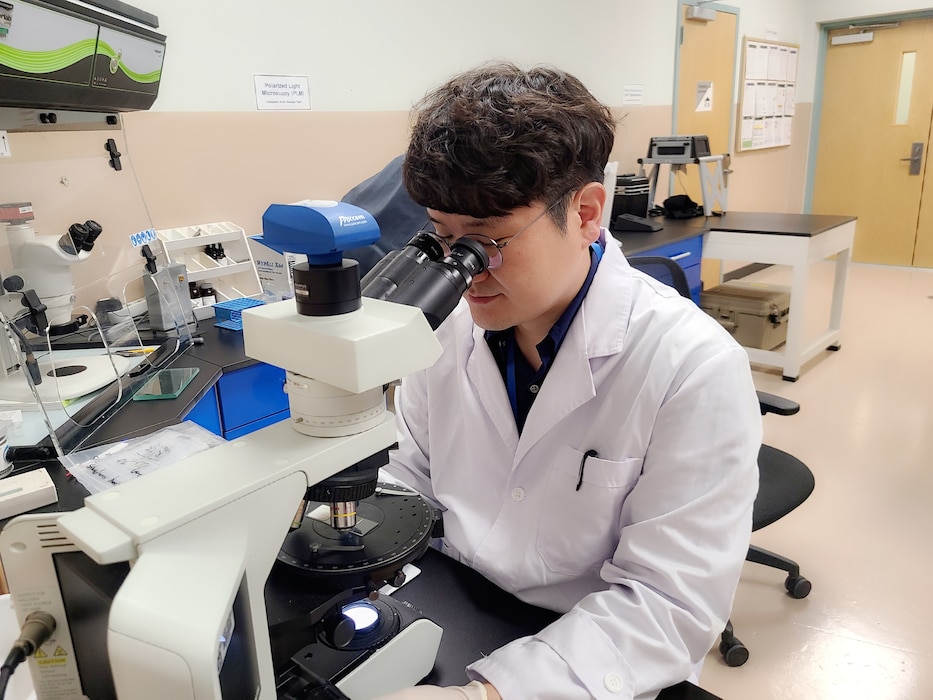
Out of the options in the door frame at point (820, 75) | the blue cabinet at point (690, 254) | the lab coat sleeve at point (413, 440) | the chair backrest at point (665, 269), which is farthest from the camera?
the door frame at point (820, 75)

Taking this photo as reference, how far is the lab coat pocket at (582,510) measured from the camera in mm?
925

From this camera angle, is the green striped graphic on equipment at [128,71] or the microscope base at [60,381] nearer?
the microscope base at [60,381]

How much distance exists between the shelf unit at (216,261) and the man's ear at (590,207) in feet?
5.17

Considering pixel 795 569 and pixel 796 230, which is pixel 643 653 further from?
pixel 796 230

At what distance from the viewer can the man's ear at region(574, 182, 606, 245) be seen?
36.6 inches

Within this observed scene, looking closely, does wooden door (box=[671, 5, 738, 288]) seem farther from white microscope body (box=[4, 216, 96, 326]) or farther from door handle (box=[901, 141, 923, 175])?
white microscope body (box=[4, 216, 96, 326])

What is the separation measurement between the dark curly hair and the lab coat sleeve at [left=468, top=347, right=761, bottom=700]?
33 centimetres

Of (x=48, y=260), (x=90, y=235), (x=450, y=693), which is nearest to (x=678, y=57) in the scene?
(x=90, y=235)

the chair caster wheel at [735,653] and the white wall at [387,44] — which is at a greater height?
the white wall at [387,44]

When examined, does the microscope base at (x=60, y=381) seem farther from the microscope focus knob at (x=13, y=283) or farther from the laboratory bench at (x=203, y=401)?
the microscope focus knob at (x=13, y=283)

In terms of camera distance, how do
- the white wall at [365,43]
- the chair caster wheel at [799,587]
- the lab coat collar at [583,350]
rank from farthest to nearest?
the white wall at [365,43]
the chair caster wheel at [799,587]
the lab coat collar at [583,350]

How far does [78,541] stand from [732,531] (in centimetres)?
73

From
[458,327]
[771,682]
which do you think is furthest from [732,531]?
[771,682]

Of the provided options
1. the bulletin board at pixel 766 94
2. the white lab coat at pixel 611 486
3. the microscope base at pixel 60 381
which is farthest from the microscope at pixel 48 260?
the bulletin board at pixel 766 94
